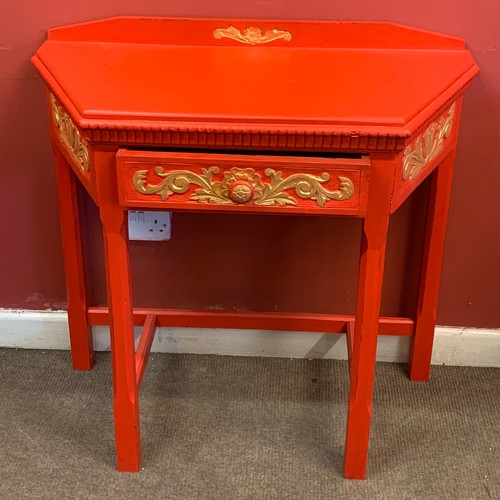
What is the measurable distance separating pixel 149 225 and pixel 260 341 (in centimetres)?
35

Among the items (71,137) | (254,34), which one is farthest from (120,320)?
(254,34)

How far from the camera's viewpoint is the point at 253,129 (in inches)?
38.4

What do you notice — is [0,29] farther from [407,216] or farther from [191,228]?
[407,216]

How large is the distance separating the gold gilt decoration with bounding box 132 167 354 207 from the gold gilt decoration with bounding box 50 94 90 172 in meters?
0.11

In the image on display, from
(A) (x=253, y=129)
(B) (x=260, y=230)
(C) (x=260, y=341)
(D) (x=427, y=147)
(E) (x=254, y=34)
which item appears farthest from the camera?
(C) (x=260, y=341)

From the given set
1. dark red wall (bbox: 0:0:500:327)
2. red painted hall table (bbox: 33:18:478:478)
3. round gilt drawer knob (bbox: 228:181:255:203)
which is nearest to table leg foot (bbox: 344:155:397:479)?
red painted hall table (bbox: 33:18:478:478)

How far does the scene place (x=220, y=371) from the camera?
5.05ft

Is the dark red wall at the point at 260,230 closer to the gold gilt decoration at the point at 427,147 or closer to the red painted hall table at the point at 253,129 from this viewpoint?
the red painted hall table at the point at 253,129

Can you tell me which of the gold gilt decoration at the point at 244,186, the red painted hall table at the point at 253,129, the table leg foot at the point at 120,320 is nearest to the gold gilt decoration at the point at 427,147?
the red painted hall table at the point at 253,129

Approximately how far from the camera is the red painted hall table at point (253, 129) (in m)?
0.99

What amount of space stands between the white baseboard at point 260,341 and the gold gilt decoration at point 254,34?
603 mm

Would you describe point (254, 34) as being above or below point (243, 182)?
above

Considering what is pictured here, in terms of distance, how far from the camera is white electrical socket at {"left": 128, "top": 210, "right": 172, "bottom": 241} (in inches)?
57.3

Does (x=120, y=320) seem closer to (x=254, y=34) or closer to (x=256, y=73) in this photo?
(x=256, y=73)
